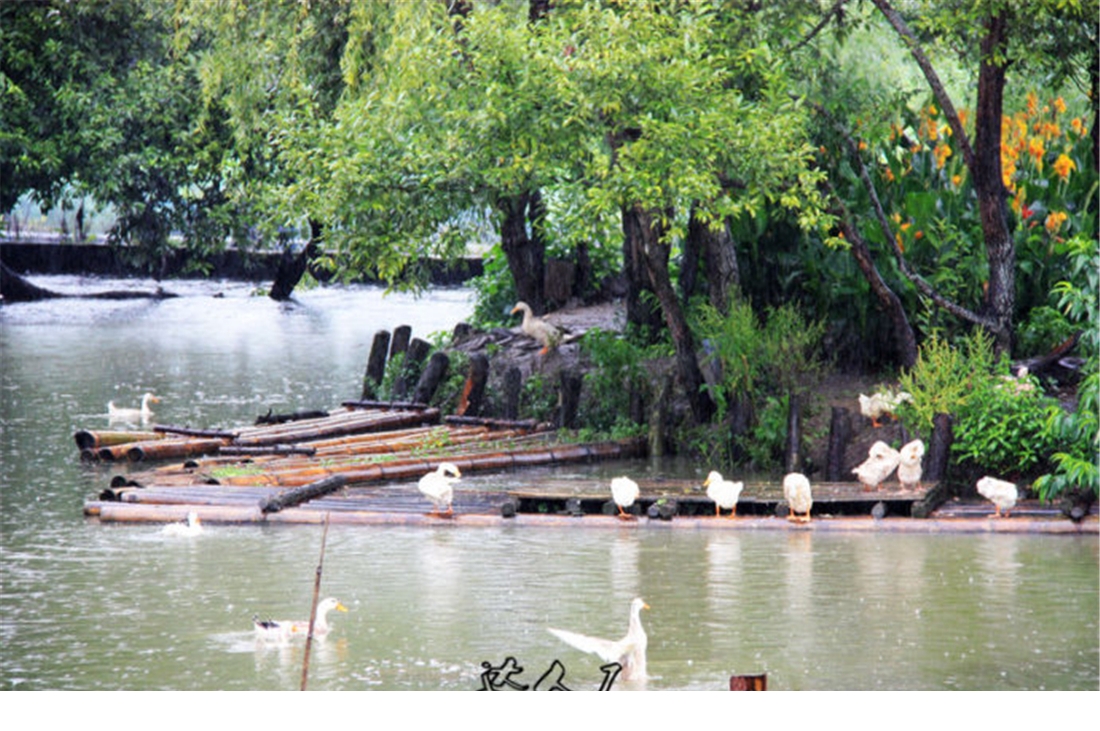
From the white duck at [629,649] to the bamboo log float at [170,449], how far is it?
520 cm

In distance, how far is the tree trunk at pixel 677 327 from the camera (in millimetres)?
12141

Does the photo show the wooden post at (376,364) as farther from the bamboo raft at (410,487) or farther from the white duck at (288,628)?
the white duck at (288,628)

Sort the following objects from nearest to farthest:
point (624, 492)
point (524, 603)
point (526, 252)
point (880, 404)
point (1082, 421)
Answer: point (524, 603) < point (1082, 421) < point (624, 492) < point (880, 404) < point (526, 252)

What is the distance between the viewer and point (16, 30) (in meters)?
12.5

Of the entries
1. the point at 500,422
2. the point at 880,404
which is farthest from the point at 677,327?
the point at 880,404

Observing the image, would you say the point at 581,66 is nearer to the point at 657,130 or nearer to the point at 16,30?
A: the point at 657,130

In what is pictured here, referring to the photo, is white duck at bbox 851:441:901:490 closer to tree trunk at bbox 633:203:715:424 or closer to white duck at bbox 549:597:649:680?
tree trunk at bbox 633:203:715:424

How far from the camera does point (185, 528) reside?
9.74 m

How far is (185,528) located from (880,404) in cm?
408

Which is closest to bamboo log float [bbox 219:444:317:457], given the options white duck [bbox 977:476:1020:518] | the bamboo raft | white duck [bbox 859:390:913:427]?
the bamboo raft

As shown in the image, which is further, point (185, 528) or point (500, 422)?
point (500, 422)

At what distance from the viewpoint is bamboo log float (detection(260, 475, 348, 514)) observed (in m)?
10.0

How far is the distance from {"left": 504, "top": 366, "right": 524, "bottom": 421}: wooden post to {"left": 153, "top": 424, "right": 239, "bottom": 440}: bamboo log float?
1.89 meters

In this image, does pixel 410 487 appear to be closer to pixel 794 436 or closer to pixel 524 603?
pixel 794 436
